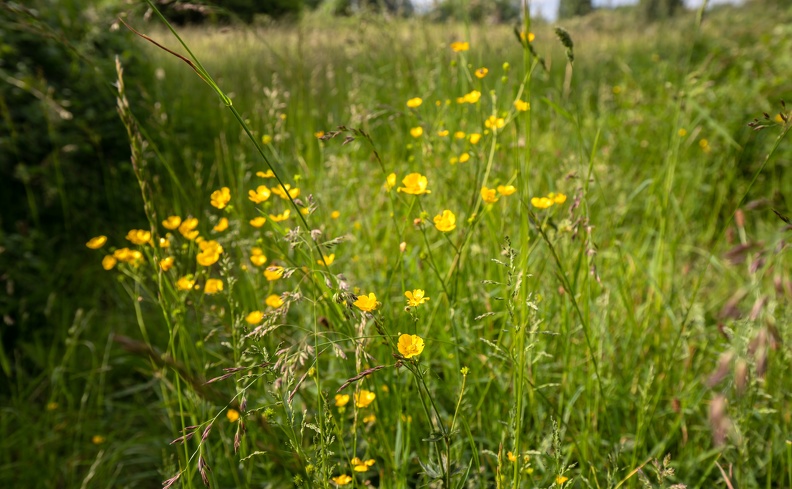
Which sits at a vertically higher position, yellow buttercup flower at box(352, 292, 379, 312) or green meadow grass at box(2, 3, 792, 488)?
yellow buttercup flower at box(352, 292, 379, 312)

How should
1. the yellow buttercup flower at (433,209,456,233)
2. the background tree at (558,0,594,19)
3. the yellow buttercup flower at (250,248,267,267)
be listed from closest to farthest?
1. the yellow buttercup flower at (433,209,456,233)
2. the yellow buttercup flower at (250,248,267,267)
3. the background tree at (558,0,594,19)

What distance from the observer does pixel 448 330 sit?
1520mm

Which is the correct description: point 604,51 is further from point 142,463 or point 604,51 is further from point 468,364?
point 142,463

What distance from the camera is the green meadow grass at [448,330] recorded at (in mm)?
920

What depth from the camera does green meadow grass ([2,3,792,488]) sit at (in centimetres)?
92

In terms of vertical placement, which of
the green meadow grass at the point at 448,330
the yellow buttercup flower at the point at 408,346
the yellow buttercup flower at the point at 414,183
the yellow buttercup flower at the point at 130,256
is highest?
the yellow buttercup flower at the point at 414,183

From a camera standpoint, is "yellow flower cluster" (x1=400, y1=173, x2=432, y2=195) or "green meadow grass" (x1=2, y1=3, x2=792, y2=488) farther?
"yellow flower cluster" (x1=400, y1=173, x2=432, y2=195)

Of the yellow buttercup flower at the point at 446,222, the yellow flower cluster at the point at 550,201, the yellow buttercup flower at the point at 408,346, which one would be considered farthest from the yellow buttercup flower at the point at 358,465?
the yellow flower cluster at the point at 550,201

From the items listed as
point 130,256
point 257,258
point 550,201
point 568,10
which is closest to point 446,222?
point 550,201

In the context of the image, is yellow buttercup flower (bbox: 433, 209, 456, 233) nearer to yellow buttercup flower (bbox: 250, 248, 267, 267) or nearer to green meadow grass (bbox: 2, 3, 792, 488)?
green meadow grass (bbox: 2, 3, 792, 488)

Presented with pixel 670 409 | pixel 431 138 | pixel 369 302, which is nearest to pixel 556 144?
pixel 431 138

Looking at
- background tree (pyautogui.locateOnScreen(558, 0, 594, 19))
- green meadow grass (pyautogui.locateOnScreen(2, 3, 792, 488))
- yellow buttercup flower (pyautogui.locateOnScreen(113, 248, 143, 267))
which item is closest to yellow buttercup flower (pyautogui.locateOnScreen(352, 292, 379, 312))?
green meadow grass (pyautogui.locateOnScreen(2, 3, 792, 488))

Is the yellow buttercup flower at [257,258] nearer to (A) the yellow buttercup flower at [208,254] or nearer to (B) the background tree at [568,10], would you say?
(A) the yellow buttercup flower at [208,254]

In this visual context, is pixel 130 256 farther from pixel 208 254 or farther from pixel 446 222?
pixel 446 222
